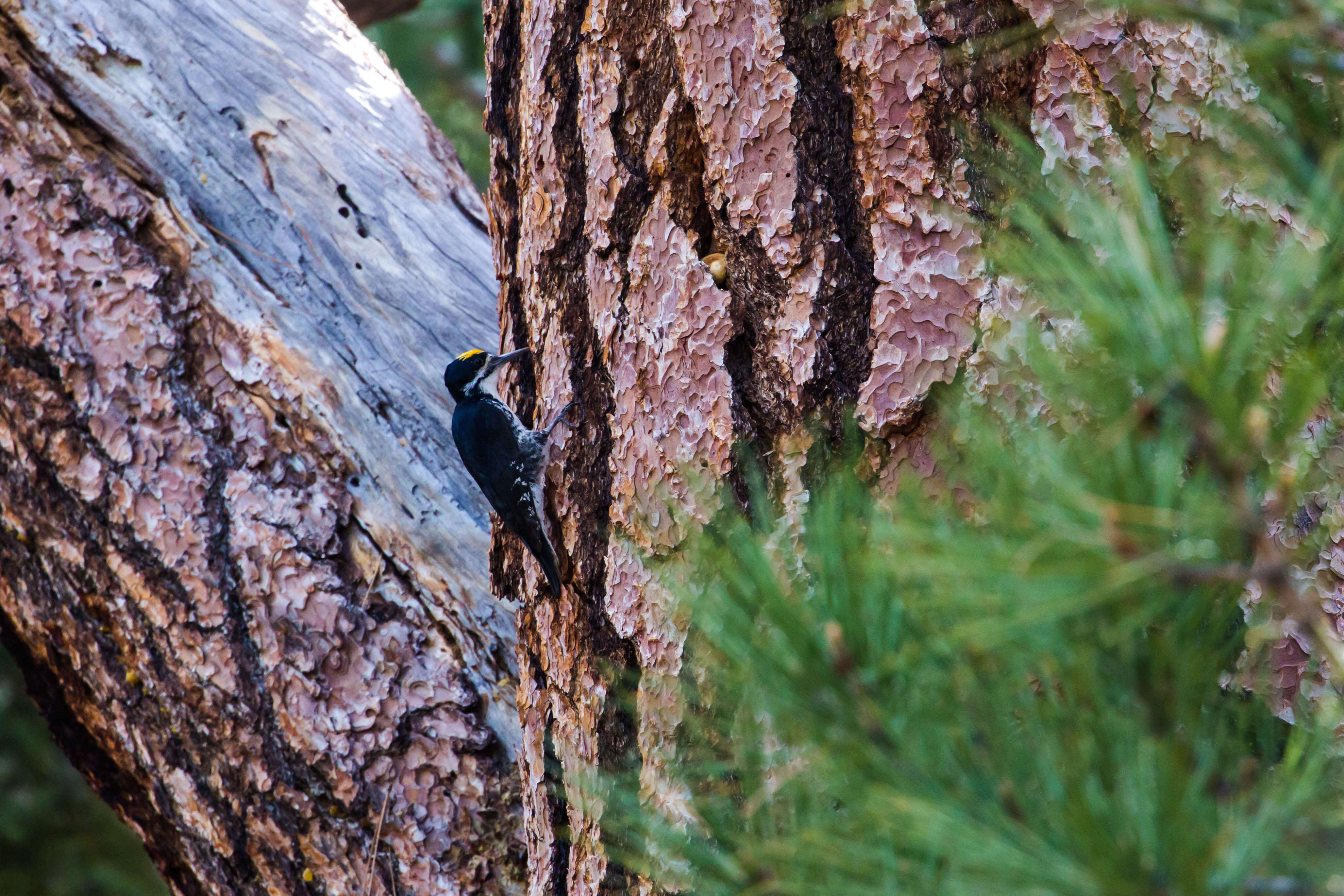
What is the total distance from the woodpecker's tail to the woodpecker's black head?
1.88 ft

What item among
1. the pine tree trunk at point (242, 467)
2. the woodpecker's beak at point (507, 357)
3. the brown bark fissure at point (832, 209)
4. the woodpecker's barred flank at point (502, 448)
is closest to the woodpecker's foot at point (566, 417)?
the woodpecker's barred flank at point (502, 448)

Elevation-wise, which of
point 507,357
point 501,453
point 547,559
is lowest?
point 547,559

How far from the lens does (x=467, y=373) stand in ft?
7.33

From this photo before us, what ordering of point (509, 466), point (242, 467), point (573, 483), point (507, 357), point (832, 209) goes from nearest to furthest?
point (832, 209), point (573, 483), point (507, 357), point (509, 466), point (242, 467)

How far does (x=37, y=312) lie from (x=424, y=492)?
0.86m

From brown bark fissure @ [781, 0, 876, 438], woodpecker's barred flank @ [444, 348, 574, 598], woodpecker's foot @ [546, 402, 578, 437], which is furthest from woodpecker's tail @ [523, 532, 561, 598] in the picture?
brown bark fissure @ [781, 0, 876, 438]

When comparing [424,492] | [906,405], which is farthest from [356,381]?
[906,405]

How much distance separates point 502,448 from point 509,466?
0.20 feet

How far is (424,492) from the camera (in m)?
1.98

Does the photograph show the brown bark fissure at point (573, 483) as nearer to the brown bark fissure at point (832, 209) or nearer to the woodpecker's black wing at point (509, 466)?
the woodpecker's black wing at point (509, 466)

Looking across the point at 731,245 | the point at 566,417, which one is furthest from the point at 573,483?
the point at 731,245

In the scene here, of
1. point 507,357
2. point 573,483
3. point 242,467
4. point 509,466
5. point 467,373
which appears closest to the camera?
point 573,483

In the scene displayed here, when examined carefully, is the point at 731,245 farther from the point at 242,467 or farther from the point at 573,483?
the point at 242,467

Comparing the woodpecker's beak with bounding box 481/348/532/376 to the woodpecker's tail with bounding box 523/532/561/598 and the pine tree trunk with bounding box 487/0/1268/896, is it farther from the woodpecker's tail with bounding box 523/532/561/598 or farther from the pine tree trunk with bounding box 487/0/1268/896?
the woodpecker's tail with bounding box 523/532/561/598
